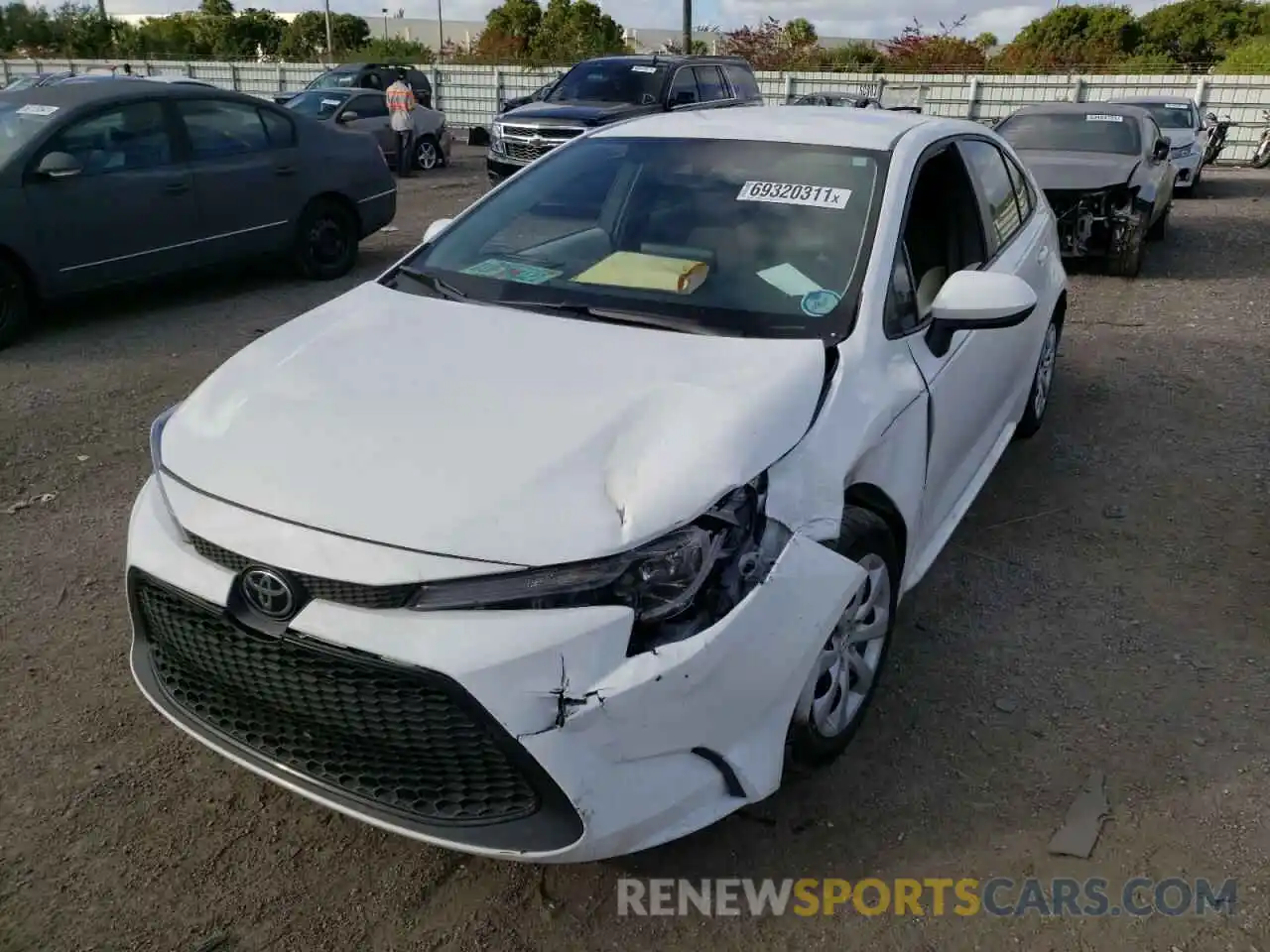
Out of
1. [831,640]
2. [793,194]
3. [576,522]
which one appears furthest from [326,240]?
[576,522]

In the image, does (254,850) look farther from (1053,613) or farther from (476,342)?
(1053,613)

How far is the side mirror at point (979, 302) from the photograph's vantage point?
3.08 m

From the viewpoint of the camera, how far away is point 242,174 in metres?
8.08

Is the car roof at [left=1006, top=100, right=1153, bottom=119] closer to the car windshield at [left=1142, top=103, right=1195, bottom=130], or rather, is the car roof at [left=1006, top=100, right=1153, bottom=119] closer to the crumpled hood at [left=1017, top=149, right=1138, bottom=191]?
the crumpled hood at [left=1017, top=149, right=1138, bottom=191]

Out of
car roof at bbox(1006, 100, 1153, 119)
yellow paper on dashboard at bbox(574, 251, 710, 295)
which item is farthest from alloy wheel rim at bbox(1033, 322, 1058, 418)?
car roof at bbox(1006, 100, 1153, 119)

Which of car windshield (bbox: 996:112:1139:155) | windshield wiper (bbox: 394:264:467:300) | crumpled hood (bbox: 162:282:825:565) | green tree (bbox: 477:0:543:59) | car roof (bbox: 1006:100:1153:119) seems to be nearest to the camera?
crumpled hood (bbox: 162:282:825:565)

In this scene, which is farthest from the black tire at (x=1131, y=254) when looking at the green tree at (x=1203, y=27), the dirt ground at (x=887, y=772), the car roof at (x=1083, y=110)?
the green tree at (x=1203, y=27)

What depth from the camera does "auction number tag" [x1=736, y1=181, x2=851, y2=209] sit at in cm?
331

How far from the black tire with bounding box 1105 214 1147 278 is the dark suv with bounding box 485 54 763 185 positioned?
15.9ft

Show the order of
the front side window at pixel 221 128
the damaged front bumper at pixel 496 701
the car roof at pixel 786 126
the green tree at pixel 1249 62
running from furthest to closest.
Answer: the green tree at pixel 1249 62, the front side window at pixel 221 128, the car roof at pixel 786 126, the damaged front bumper at pixel 496 701

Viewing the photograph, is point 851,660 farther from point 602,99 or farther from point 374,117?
→ point 374,117

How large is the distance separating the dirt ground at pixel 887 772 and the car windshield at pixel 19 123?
→ 2.69 meters

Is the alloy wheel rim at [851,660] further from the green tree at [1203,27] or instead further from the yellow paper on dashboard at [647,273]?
the green tree at [1203,27]

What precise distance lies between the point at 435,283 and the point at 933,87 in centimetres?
2430
